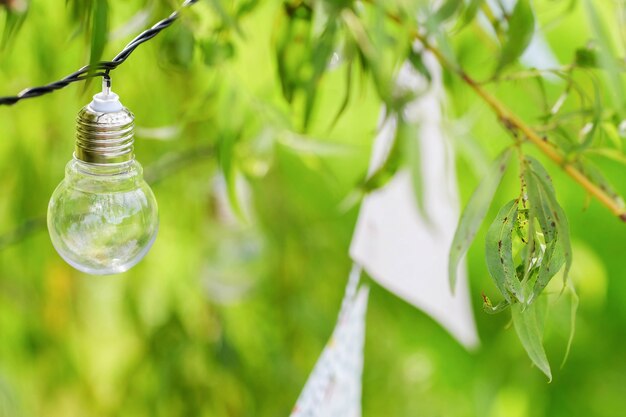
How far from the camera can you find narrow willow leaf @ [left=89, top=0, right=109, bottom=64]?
480 mm

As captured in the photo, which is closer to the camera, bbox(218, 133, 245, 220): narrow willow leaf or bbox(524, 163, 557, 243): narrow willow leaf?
bbox(524, 163, 557, 243): narrow willow leaf

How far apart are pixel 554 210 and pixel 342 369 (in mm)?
293

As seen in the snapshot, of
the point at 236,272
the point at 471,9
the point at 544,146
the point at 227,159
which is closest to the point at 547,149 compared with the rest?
the point at 544,146

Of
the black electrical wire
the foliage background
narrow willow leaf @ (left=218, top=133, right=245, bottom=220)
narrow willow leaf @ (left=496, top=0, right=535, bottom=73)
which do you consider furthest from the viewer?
the foliage background

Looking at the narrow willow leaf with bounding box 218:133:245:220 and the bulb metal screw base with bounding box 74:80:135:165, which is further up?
the bulb metal screw base with bounding box 74:80:135:165

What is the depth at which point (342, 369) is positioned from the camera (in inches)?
27.5

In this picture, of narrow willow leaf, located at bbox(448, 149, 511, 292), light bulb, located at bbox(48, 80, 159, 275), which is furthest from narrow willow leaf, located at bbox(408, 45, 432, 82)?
light bulb, located at bbox(48, 80, 159, 275)

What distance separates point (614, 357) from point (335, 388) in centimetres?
89

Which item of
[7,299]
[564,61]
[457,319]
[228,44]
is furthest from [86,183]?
[564,61]

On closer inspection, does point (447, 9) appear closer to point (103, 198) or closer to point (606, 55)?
point (606, 55)

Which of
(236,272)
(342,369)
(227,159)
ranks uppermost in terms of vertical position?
(227,159)

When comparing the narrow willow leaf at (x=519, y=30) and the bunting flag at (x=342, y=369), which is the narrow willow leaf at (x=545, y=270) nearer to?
the narrow willow leaf at (x=519, y=30)

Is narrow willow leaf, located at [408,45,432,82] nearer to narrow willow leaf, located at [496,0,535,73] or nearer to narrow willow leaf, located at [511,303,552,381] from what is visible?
narrow willow leaf, located at [496,0,535,73]

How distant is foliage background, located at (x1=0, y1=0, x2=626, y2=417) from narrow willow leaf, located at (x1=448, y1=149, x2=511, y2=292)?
0.19m
